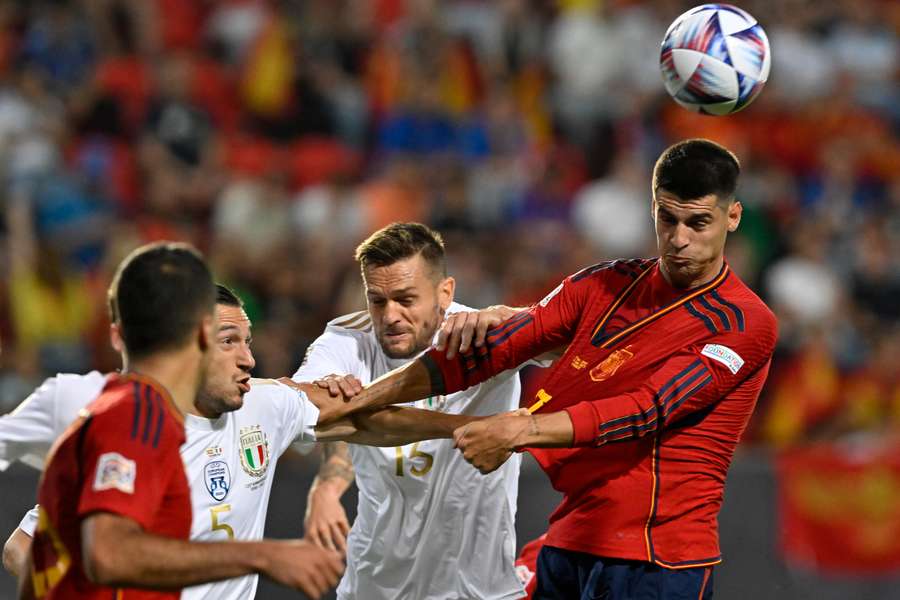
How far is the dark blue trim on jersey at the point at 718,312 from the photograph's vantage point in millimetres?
4820

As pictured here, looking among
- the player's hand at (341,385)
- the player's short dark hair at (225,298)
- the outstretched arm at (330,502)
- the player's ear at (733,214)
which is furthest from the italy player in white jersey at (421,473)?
the player's ear at (733,214)

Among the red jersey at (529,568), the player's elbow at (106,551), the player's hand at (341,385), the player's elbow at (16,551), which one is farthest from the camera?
the red jersey at (529,568)

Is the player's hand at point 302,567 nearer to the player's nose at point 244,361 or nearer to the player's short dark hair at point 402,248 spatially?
the player's nose at point 244,361

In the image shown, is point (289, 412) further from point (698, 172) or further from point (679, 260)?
point (698, 172)

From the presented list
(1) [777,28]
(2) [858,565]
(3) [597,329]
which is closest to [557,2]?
(1) [777,28]

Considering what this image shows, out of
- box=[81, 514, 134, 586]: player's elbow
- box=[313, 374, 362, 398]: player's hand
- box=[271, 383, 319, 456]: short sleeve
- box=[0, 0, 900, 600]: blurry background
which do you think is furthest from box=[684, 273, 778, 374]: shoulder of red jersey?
box=[0, 0, 900, 600]: blurry background

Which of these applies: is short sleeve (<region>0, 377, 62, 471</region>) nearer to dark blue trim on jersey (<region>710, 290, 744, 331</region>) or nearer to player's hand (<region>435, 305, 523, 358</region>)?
player's hand (<region>435, 305, 523, 358</region>)

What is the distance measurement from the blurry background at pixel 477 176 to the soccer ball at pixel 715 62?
369 cm

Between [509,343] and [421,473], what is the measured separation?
3.05ft

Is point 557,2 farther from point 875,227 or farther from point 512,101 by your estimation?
point 875,227

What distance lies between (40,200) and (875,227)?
7178mm

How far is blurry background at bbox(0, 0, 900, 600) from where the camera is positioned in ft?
31.6

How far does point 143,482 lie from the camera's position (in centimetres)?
341

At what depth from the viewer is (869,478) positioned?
378 inches
